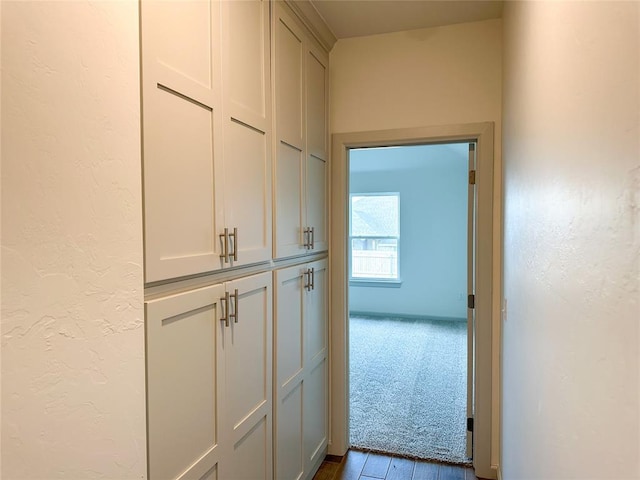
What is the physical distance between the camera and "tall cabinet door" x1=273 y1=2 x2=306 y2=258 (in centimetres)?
195

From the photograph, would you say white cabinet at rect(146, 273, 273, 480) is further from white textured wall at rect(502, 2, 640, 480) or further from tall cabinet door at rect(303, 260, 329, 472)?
white textured wall at rect(502, 2, 640, 480)

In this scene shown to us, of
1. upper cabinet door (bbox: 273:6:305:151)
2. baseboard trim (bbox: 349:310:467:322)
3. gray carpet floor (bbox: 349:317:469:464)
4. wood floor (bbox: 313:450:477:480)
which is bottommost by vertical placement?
wood floor (bbox: 313:450:477:480)

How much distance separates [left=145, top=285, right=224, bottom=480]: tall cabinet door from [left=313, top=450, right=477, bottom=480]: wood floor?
1314 millimetres

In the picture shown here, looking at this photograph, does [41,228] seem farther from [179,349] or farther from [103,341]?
[179,349]

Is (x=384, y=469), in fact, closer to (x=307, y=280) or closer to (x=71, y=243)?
(x=307, y=280)

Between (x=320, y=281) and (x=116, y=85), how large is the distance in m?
1.77

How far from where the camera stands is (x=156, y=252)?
1.15 meters

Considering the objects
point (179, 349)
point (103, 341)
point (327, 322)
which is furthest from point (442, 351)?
point (103, 341)

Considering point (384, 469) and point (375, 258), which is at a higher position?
point (375, 258)

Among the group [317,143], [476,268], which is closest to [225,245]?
[317,143]

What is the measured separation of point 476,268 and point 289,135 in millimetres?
1353

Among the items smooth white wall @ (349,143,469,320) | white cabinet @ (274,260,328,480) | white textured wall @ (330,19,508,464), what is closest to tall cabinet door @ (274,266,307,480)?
white cabinet @ (274,260,328,480)

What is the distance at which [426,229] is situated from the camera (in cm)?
646

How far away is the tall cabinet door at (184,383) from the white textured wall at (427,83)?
5.52ft
